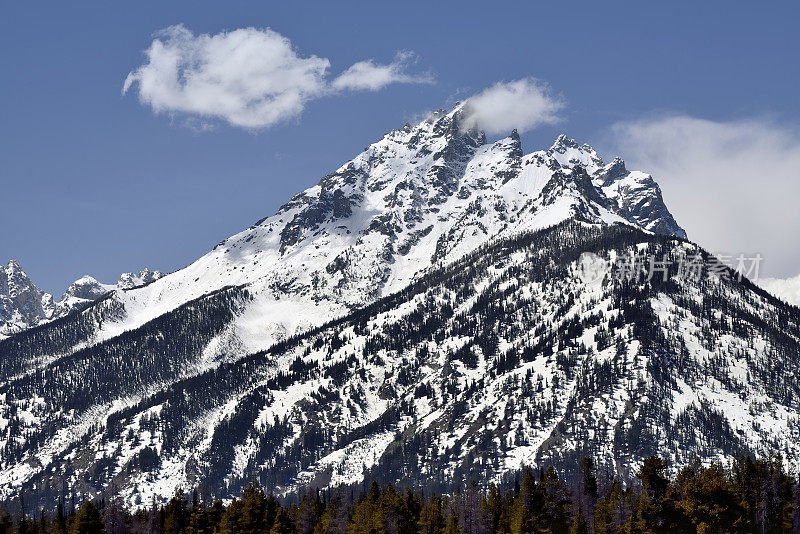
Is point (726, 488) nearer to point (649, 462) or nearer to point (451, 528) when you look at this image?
point (649, 462)

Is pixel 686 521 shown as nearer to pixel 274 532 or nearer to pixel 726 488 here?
pixel 726 488

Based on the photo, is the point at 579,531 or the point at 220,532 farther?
the point at 220,532

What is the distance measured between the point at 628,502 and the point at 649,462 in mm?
9207

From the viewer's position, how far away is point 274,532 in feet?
653

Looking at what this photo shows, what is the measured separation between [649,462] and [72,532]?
354 ft

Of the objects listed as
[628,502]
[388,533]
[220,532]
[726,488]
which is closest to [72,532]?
[220,532]

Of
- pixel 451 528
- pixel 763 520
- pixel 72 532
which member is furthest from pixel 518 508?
pixel 72 532

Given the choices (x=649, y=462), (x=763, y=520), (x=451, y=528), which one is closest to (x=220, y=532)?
(x=451, y=528)

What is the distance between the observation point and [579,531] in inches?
7308

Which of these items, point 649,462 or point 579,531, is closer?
point 579,531

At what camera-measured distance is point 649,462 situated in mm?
197500

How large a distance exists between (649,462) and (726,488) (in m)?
14.6

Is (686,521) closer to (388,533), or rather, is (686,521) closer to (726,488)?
(726,488)

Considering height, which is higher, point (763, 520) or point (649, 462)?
point (649, 462)
